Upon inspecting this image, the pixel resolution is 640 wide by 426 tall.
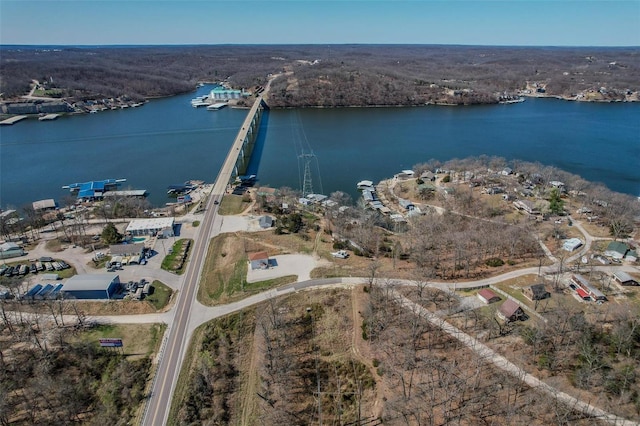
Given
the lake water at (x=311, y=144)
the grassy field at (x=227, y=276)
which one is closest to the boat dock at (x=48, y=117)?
the lake water at (x=311, y=144)

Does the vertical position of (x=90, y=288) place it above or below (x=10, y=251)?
below

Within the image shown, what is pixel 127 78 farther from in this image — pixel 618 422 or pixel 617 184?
pixel 618 422

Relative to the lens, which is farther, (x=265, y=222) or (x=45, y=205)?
(x=45, y=205)

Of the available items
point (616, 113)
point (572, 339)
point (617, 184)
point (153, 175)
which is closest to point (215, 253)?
point (572, 339)

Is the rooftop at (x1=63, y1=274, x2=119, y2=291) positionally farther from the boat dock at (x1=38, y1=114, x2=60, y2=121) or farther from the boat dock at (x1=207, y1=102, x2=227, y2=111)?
the boat dock at (x1=38, y1=114, x2=60, y2=121)

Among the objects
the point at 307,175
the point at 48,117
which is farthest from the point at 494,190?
the point at 48,117

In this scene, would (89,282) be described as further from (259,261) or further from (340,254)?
(340,254)

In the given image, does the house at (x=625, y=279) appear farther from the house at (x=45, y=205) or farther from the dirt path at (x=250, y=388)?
the house at (x=45, y=205)
